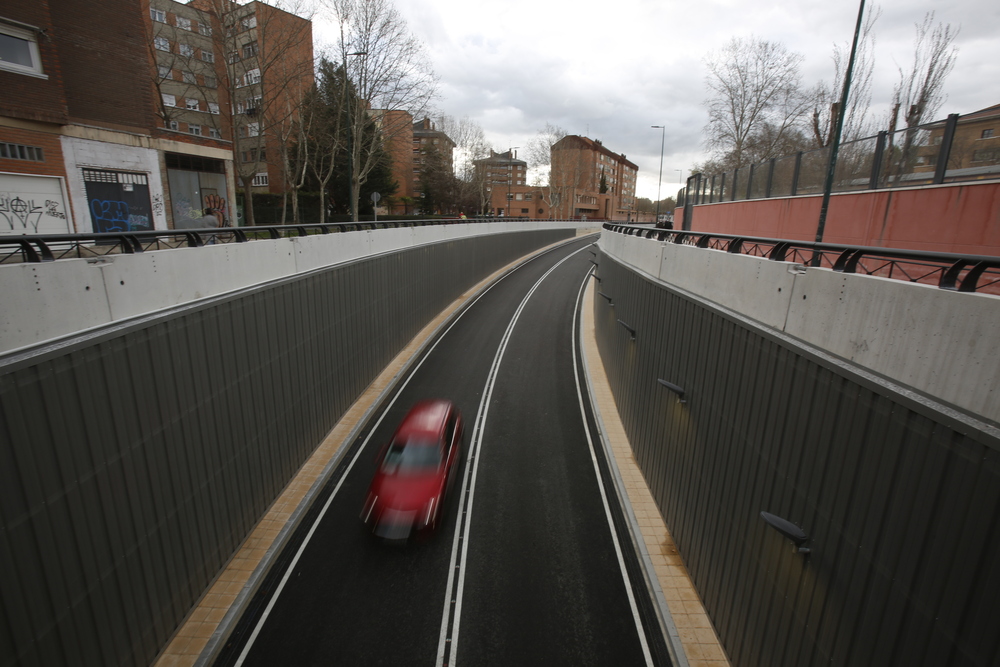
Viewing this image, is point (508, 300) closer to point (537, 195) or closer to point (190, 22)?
point (190, 22)

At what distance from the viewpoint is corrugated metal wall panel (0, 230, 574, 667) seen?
4137 mm

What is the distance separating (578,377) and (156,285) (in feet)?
41.1

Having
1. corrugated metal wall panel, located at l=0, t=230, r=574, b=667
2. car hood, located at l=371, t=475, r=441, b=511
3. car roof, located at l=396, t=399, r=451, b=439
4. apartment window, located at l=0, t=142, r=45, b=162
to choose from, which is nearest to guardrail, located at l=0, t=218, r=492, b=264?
corrugated metal wall panel, located at l=0, t=230, r=574, b=667

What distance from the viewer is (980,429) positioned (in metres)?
2.88

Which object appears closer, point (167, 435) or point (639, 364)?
point (167, 435)

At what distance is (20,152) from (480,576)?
19.5 m

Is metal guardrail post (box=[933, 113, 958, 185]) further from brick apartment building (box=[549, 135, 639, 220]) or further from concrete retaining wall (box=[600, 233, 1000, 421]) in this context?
brick apartment building (box=[549, 135, 639, 220])

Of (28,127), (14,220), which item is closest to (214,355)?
(14,220)

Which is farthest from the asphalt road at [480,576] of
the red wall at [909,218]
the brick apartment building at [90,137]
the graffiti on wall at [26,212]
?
the brick apartment building at [90,137]

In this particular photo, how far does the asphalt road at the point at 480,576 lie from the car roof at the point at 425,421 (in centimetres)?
158

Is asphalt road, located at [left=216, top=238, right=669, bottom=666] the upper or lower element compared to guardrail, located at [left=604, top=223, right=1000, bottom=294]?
lower

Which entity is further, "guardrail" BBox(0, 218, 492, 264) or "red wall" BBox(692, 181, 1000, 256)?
"red wall" BBox(692, 181, 1000, 256)

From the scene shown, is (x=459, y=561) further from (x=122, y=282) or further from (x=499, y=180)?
(x=499, y=180)

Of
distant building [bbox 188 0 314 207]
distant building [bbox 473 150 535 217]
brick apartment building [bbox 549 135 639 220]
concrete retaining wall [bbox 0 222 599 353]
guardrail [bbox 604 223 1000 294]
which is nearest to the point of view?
guardrail [bbox 604 223 1000 294]
